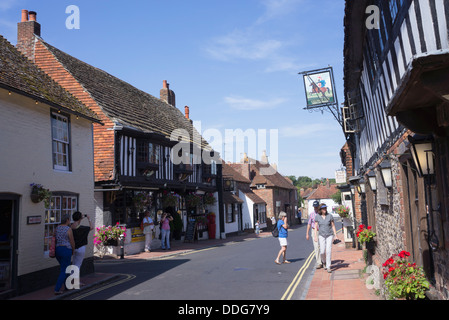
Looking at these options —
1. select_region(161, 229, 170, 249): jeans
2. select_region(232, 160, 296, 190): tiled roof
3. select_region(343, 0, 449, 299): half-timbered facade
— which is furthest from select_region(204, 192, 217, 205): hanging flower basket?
select_region(232, 160, 296, 190): tiled roof

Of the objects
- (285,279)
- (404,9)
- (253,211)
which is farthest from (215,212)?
(404,9)

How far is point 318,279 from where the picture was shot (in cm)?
1038

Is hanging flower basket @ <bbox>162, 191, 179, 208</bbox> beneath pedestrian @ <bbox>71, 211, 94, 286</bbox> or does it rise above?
above

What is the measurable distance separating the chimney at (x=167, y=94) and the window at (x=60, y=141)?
20.6 metres

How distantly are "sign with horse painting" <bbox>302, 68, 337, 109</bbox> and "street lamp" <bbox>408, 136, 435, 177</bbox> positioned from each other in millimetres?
13310

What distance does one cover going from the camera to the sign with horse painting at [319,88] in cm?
1850

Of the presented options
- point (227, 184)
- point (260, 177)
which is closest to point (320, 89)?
point (227, 184)

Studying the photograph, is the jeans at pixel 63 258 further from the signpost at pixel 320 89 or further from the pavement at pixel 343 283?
the signpost at pixel 320 89

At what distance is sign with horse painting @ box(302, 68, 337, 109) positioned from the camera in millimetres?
18500

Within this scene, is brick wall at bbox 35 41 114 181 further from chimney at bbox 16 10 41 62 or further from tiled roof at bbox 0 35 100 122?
tiled roof at bbox 0 35 100 122

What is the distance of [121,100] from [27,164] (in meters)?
12.5

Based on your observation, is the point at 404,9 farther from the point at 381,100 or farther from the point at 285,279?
the point at 285,279

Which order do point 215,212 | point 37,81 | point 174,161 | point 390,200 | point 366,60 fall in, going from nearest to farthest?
1. point 390,200
2. point 366,60
3. point 37,81
4. point 174,161
5. point 215,212

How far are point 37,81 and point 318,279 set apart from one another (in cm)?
963
